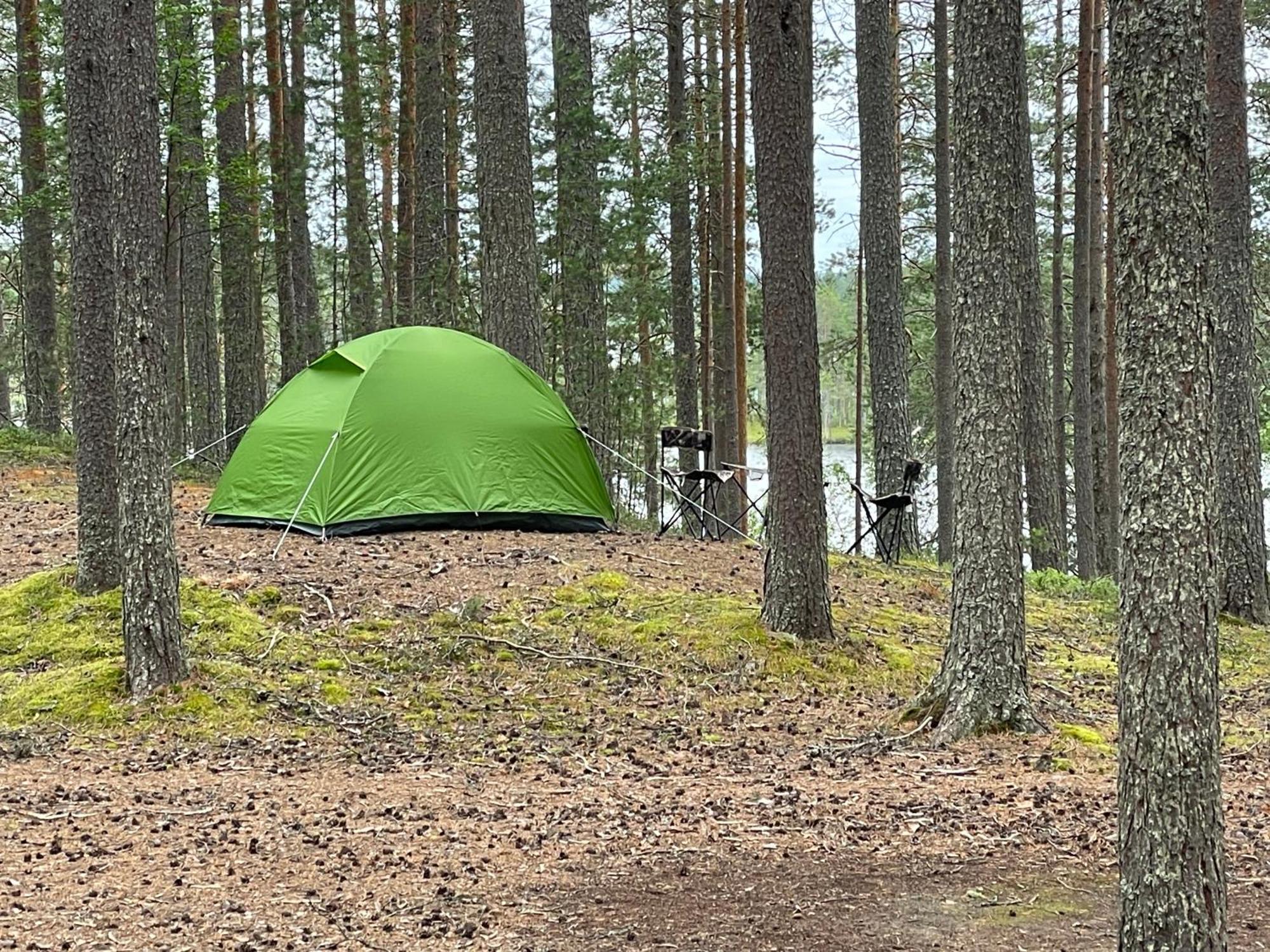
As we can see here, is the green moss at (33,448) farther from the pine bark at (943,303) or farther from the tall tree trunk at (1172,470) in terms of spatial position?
the tall tree trunk at (1172,470)

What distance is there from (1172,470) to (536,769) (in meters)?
3.84

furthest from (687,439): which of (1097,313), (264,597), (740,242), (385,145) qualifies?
(385,145)

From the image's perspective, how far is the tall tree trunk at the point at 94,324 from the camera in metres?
7.43

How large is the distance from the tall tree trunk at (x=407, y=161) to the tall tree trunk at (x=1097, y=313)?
9107 mm

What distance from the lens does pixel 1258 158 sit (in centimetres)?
1459

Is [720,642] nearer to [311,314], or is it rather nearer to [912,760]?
[912,760]

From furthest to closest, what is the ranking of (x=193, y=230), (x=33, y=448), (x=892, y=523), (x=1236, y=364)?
(x=193, y=230)
(x=33, y=448)
(x=892, y=523)
(x=1236, y=364)

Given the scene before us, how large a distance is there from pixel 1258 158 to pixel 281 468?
→ 12.8 m

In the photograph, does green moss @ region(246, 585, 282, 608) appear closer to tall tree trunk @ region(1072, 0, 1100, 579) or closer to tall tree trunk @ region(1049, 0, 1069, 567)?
tall tree trunk @ region(1072, 0, 1100, 579)

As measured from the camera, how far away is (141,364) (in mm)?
6152

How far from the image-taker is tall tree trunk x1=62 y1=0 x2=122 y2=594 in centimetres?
743

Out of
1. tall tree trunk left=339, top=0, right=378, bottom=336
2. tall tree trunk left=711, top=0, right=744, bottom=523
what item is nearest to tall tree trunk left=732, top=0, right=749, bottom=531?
tall tree trunk left=711, top=0, right=744, bottom=523

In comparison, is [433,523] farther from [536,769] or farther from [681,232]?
[681,232]

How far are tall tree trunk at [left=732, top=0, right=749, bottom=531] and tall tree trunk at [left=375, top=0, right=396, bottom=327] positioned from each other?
483cm
